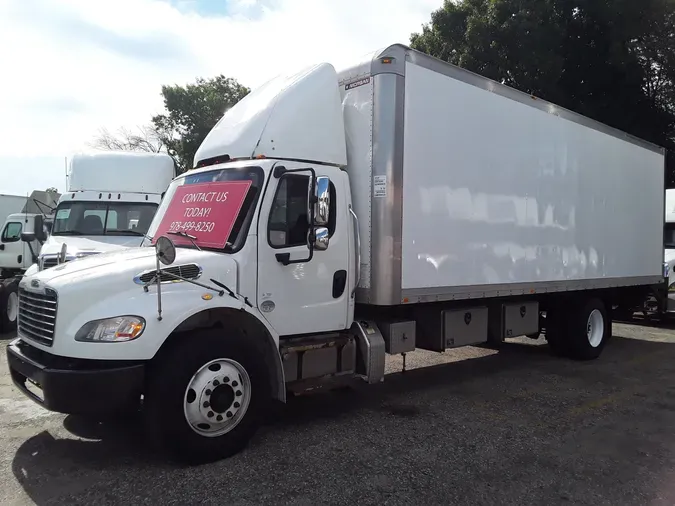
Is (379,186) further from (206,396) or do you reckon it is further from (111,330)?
(111,330)

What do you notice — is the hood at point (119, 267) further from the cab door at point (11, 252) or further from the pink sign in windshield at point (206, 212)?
the cab door at point (11, 252)

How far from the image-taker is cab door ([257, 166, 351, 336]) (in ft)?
16.2

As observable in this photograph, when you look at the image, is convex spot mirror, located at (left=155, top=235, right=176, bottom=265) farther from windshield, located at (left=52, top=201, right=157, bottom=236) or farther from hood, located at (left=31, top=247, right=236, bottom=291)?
windshield, located at (left=52, top=201, right=157, bottom=236)

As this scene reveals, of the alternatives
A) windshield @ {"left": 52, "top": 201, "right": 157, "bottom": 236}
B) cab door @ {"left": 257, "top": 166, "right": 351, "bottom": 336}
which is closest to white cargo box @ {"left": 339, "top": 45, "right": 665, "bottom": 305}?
cab door @ {"left": 257, "top": 166, "right": 351, "bottom": 336}

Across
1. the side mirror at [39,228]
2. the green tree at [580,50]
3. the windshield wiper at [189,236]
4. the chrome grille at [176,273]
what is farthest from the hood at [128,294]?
the green tree at [580,50]

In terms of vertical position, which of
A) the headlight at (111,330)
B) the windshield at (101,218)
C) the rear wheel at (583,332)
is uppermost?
the windshield at (101,218)

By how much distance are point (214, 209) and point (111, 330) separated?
5.07ft

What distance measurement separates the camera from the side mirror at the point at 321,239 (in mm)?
4824

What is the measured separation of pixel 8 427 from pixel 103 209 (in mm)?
5454

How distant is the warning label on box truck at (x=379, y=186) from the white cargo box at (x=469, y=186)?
0.4 inches

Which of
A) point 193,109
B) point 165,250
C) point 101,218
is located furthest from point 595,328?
point 193,109

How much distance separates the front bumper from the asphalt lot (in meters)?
0.60

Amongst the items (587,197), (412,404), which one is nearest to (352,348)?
(412,404)

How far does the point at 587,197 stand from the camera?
27.6 ft
